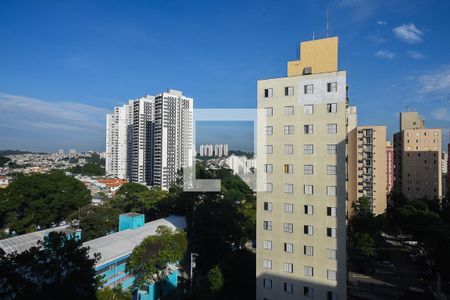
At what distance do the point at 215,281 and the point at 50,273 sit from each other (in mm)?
6553

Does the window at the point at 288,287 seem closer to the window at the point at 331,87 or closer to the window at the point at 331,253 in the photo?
the window at the point at 331,253

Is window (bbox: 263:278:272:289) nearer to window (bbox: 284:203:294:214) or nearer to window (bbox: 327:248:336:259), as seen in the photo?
window (bbox: 327:248:336:259)

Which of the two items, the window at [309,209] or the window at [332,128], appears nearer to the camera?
the window at [332,128]

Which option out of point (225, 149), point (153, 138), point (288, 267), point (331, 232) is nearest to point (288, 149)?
point (331, 232)

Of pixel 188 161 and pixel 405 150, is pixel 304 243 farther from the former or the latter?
pixel 188 161

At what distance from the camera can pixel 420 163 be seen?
3116 centimetres

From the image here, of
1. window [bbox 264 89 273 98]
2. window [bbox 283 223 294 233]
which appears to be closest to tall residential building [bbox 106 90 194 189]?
window [bbox 264 89 273 98]

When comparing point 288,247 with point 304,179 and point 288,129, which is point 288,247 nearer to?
point 304,179

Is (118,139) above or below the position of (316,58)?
below

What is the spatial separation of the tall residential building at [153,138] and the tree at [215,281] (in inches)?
1127

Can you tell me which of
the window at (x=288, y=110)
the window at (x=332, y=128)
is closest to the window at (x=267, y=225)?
the window at (x=332, y=128)

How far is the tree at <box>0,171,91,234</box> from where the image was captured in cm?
2017

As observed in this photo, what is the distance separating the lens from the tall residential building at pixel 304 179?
9969mm

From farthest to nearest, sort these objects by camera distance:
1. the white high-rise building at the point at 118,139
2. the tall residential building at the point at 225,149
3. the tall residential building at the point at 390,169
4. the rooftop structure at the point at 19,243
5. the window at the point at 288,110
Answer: the white high-rise building at the point at 118,139, the tall residential building at the point at 390,169, the tall residential building at the point at 225,149, the rooftop structure at the point at 19,243, the window at the point at 288,110
